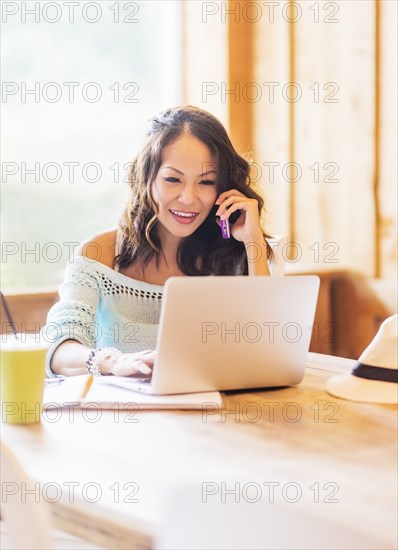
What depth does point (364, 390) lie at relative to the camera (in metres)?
1.63

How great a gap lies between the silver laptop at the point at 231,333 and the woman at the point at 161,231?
20.6 inches

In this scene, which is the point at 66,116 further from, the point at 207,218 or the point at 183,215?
the point at 183,215

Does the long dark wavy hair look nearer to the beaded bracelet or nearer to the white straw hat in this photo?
the beaded bracelet

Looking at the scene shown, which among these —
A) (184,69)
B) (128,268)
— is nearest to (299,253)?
(184,69)

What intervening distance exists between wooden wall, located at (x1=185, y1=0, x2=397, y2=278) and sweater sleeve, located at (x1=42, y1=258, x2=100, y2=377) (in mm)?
1762

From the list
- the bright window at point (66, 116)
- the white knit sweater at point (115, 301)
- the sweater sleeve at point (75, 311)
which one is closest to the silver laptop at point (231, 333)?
the sweater sleeve at point (75, 311)

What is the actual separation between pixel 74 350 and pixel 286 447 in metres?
0.68

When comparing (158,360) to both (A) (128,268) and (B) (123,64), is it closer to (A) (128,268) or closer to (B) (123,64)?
(A) (128,268)

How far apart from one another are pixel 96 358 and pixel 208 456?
547 mm

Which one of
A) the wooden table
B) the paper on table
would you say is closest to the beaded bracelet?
the paper on table

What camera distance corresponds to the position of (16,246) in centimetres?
334

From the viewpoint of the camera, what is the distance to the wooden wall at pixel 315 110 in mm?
Answer: 3564

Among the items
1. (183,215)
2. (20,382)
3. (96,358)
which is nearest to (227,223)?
(183,215)

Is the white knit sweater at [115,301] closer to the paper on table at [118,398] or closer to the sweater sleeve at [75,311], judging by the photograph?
the sweater sleeve at [75,311]
